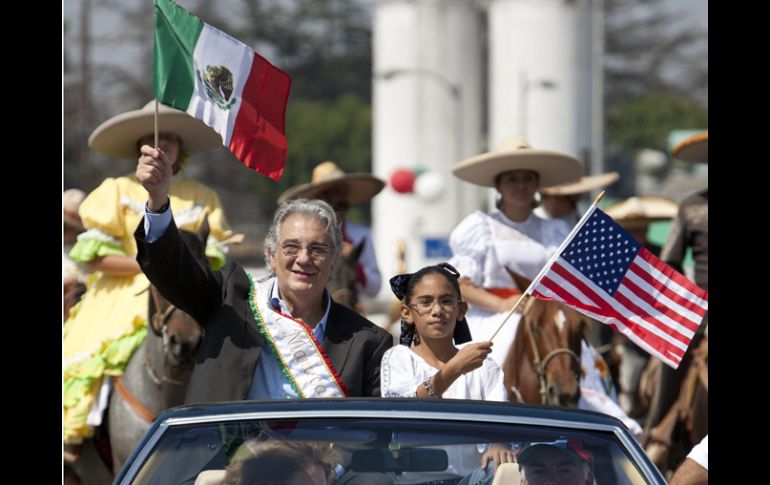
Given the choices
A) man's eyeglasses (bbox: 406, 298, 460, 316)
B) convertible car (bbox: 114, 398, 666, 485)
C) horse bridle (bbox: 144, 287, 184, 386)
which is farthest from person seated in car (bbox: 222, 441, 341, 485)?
horse bridle (bbox: 144, 287, 184, 386)

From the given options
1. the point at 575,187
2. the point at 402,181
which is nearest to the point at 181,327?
the point at 575,187

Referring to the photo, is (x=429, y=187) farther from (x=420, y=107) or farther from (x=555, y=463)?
(x=555, y=463)

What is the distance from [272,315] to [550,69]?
37880 mm

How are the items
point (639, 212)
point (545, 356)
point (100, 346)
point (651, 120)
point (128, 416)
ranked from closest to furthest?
point (128, 416) < point (545, 356) < point (100, 346) < point (639, 212) < point (651, 120)

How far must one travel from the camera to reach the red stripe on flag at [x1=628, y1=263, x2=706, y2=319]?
711 centimetres

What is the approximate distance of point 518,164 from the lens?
9930 millimetres

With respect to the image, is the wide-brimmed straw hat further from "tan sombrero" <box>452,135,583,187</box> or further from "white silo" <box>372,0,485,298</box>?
"white silo" <box>372,0,485,298</box>

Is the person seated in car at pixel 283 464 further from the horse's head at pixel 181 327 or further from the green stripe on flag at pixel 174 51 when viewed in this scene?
the horse's head at pixel 181 327

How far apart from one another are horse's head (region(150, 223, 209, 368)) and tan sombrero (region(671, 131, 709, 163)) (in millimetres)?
3925
